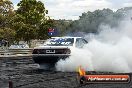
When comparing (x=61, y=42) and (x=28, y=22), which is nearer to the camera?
(x=61, y=42)

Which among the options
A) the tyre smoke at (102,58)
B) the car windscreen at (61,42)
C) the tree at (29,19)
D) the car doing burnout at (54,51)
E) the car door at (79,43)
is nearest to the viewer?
the tyre smoke at (102,58)

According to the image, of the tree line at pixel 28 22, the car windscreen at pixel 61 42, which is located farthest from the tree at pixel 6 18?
the car windscreen at pixel 61 42

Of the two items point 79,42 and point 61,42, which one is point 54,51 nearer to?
point 61,42

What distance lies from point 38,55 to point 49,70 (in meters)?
0.77

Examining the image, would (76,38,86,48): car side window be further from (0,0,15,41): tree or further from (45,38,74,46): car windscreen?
(0,0,15,41): tree

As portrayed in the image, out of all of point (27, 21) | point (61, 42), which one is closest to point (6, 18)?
point (27, 21)

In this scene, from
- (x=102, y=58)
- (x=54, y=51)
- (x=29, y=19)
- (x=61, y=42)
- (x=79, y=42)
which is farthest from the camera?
A: (x=29, y=19)

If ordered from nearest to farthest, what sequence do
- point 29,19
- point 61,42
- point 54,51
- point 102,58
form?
point 102,58, point 54,51, point 61,42, point 29,19

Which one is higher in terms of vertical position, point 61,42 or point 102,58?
point 61,42

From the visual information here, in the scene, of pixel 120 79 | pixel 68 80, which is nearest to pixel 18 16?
pixel 68 80

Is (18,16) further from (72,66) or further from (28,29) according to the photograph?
(72,66)

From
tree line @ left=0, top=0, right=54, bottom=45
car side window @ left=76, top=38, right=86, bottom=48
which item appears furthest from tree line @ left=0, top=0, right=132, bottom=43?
car side window @ left=76, top=38, right=86, bottom=48

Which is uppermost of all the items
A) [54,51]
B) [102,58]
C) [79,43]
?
[79,43]

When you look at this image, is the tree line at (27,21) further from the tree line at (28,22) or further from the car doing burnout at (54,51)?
the car doing burnout at (54,51)
